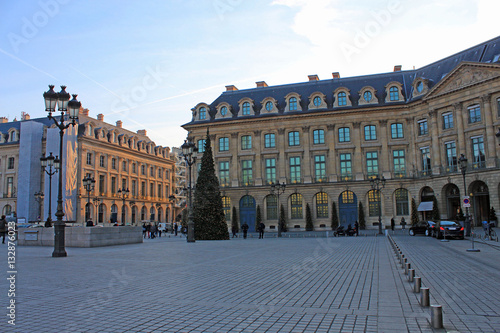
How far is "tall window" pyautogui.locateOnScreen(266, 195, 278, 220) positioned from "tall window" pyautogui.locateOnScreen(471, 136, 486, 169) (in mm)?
22331

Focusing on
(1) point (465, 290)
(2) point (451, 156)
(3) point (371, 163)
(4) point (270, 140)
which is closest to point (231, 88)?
(4) point (270, 140)

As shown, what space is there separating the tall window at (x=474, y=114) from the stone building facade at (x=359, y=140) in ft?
0.34

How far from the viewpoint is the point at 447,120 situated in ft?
151

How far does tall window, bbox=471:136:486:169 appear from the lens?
42.2 m

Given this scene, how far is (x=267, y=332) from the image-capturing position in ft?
18.0

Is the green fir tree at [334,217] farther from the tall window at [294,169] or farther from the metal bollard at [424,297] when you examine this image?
the metal bollard at [424,297]

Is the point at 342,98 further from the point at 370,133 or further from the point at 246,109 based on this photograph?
the point at 246,109

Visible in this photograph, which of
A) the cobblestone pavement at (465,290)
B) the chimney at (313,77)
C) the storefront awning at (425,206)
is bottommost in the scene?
the cobblestone pavement at (465,290)

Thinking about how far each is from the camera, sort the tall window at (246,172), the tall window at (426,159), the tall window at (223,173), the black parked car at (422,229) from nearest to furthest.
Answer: the black parked car at (422,229) → the tall window at (426,159) → the tall window at (246,172) → the tall window at (223,173)

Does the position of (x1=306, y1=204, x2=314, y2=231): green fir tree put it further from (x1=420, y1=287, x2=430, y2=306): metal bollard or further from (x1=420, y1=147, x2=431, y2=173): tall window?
(x1=420, y1=287, x2=430, y2=306): metal bollard

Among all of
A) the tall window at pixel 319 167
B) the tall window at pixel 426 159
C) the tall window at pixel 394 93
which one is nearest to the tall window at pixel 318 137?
the tall window at pixel 319 167

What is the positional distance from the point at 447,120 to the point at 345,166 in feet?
40.5

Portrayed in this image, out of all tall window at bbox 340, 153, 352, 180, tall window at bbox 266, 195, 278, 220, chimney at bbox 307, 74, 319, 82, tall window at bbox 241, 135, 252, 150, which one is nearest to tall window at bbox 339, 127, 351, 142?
tall window at bbox 340, 153, 352, 180

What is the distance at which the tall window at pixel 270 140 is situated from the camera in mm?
54406
